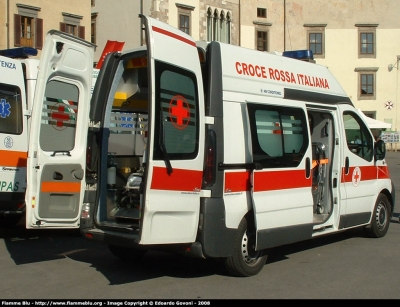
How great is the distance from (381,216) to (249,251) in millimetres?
3443

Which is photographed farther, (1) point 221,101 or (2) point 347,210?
(2) point 347,210

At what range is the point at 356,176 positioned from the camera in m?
8.80

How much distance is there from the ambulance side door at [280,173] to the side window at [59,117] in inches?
89.3

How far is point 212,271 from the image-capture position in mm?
7141

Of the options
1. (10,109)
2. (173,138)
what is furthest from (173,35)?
(10,109)

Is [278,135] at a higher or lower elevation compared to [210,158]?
higher

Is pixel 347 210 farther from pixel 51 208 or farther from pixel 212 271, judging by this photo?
pixel 51 208

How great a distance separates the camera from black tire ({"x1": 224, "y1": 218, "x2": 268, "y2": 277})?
662 centimetres

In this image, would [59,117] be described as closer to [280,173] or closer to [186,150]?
[186,150]

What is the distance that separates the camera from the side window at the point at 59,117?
24.6 feet

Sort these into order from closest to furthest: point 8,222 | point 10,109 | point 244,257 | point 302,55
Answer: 1. point 244,257
2. point 302,55
3. point 10,109
4. point 8,222

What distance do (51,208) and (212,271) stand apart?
1.99 meters

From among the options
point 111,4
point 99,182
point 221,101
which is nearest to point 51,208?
point 99,182

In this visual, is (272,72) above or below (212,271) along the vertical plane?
above
